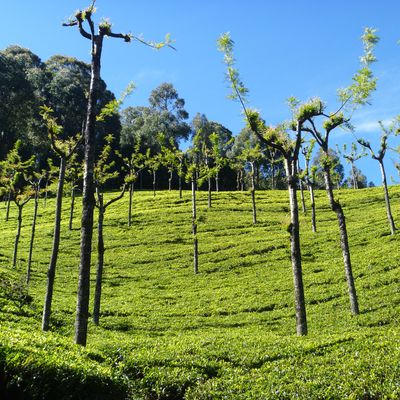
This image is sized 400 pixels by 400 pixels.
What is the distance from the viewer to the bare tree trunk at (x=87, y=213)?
15789mm

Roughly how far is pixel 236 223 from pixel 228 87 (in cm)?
3809

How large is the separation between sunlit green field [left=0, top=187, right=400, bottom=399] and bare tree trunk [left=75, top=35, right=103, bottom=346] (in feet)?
4.34

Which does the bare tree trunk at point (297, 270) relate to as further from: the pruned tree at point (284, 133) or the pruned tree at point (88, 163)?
the pruned tree at point (88, 163)

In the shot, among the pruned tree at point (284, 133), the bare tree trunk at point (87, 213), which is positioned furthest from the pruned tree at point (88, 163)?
the pruned tree at point (284, 133)

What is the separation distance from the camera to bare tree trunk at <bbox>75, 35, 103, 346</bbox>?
15.8 metres

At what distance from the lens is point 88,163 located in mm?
16922

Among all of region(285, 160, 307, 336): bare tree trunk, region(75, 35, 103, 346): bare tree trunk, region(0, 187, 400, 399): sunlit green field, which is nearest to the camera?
region(0, 187, 400, 399): sunlit green field

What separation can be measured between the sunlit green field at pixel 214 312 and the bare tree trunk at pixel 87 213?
132 cm

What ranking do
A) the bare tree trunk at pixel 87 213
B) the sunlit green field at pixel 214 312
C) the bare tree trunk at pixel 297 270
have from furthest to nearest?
the bare tree trunk at pixel 297 270
the bare tree trunk at pixel 87 213
the sunlit green field at pixel 214 312

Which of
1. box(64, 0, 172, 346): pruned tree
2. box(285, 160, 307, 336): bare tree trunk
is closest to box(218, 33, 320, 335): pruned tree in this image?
box(285, 160, 307, 336): bare tree trunk

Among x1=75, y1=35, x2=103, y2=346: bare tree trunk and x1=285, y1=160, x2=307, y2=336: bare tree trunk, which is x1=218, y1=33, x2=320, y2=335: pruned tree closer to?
x1=285, y1=160, x2=307, y2=336: bare tree trunk

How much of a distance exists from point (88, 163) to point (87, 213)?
2.04 m

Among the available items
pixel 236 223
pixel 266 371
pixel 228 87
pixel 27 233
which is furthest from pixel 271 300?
pixel 27 233

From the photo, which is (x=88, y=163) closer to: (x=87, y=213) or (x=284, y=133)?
(x=87, y=213)
